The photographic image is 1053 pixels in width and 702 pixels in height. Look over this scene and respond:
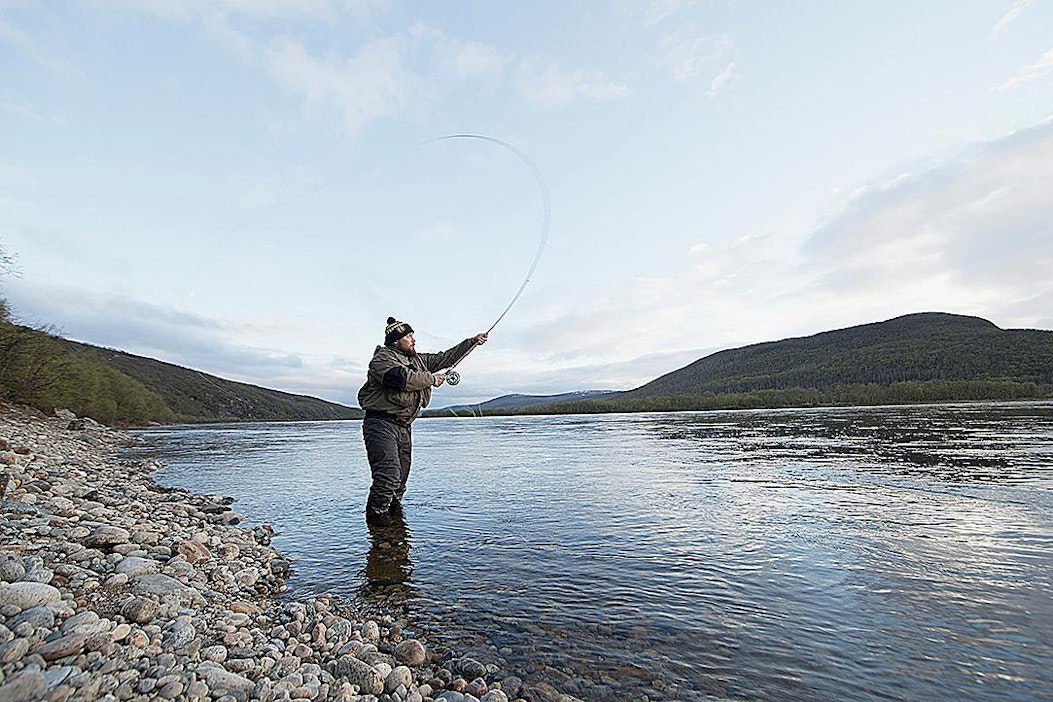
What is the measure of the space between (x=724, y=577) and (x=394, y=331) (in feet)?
15.6

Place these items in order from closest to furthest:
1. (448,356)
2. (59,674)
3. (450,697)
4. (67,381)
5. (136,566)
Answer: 1. (59,674)
2. (450,697)
3. (136,566)
4. (448,356)
5. (67,381)

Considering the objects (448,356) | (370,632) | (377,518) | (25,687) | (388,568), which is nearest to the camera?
(25,687)

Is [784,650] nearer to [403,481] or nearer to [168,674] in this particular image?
[168,674]

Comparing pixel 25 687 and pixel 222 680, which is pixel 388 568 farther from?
pixel 25 687

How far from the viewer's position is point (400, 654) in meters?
3.78

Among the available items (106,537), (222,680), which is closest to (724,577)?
(222,680)

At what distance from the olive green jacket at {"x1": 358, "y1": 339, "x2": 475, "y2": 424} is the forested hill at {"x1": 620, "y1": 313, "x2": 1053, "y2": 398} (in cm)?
8327

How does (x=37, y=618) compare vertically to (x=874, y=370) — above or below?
below

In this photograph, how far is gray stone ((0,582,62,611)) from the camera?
3.21 meters

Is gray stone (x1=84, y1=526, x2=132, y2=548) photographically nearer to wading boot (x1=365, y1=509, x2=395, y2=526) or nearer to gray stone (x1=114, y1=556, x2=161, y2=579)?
gray stone (x1=114, y1=556, x2=161, y2=579)

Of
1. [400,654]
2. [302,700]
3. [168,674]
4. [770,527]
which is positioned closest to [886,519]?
[770,527]

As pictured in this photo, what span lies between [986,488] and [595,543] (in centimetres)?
653

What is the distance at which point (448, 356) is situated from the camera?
798 cm

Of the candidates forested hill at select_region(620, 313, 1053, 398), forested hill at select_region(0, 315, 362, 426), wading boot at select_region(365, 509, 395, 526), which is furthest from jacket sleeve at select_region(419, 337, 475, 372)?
forested hill at select_region(620, 313, 1053, 398)
